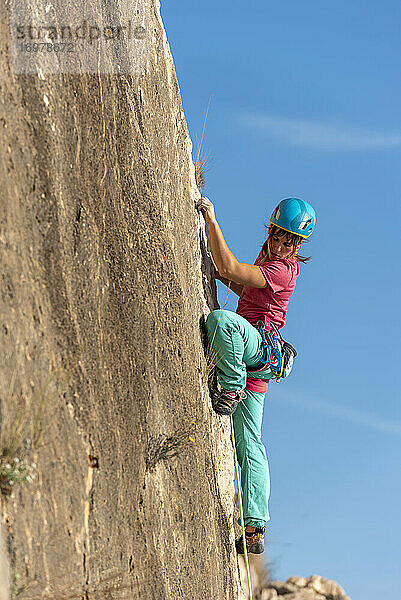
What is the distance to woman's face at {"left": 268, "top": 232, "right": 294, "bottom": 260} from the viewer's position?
7.00 metres

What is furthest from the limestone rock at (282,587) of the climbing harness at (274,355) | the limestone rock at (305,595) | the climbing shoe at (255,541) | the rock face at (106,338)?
the climbing harness at (274,355)

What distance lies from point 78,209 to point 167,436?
191 cm

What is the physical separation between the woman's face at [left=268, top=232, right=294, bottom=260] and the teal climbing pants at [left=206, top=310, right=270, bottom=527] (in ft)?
2.37

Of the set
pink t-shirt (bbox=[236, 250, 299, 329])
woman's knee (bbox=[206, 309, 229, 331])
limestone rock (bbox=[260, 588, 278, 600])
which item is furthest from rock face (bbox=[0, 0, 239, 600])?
limestone rock (bbox=[260, 588, 278, 600])

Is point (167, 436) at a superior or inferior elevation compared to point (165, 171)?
inferior

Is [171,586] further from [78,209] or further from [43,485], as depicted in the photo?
[78,209]

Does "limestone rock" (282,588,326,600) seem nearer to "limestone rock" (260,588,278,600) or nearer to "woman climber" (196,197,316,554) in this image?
"limestone rock" (260,588,278,600)

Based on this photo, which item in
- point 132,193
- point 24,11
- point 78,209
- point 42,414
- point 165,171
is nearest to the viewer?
point 42,414

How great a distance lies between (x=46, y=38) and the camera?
473cm

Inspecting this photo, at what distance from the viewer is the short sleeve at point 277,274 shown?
22.4 ft

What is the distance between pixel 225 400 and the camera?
6.86 meters

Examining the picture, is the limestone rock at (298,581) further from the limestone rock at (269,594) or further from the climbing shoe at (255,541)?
the climbing shoe at (255,541)

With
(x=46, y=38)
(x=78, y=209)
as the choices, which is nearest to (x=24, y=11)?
(x=46, y=38)

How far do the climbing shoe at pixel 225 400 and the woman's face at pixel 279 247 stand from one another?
1264 millimetres
